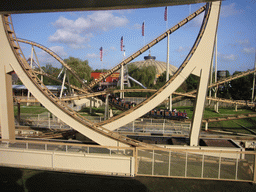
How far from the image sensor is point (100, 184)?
268 inches

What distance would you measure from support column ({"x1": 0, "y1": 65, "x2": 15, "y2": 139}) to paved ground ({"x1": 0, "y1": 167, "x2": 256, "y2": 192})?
2.64 metres

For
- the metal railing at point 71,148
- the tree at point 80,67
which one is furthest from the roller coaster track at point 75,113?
the tree at point 80,67

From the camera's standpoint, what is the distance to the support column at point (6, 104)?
30.0 ft

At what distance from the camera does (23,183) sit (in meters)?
6.82

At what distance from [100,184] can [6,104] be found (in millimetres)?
5822

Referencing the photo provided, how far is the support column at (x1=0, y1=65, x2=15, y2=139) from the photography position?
916 cm

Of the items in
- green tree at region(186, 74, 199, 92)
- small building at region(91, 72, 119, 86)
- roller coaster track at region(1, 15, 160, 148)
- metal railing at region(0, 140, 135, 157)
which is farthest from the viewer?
small building at region(91, 72, 119, 86)

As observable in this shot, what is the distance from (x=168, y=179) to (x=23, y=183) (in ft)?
16.2

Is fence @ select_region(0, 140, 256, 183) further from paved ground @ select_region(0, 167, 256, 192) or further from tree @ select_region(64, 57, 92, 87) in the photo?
tree @ select_region(64, 57, 92, 87)

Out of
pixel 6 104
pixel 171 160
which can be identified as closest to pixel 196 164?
pixel 171 160

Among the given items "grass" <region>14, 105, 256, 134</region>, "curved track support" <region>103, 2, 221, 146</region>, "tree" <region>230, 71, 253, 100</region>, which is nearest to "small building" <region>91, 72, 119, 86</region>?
"grass" <region>14, 105, 256, 134</region>

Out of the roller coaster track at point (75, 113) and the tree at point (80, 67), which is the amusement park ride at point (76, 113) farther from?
the tree at point (80, 67)

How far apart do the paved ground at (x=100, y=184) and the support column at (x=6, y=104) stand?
2.64 metres

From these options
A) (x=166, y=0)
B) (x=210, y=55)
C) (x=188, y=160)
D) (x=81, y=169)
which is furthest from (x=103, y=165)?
(x=210, y=55)
